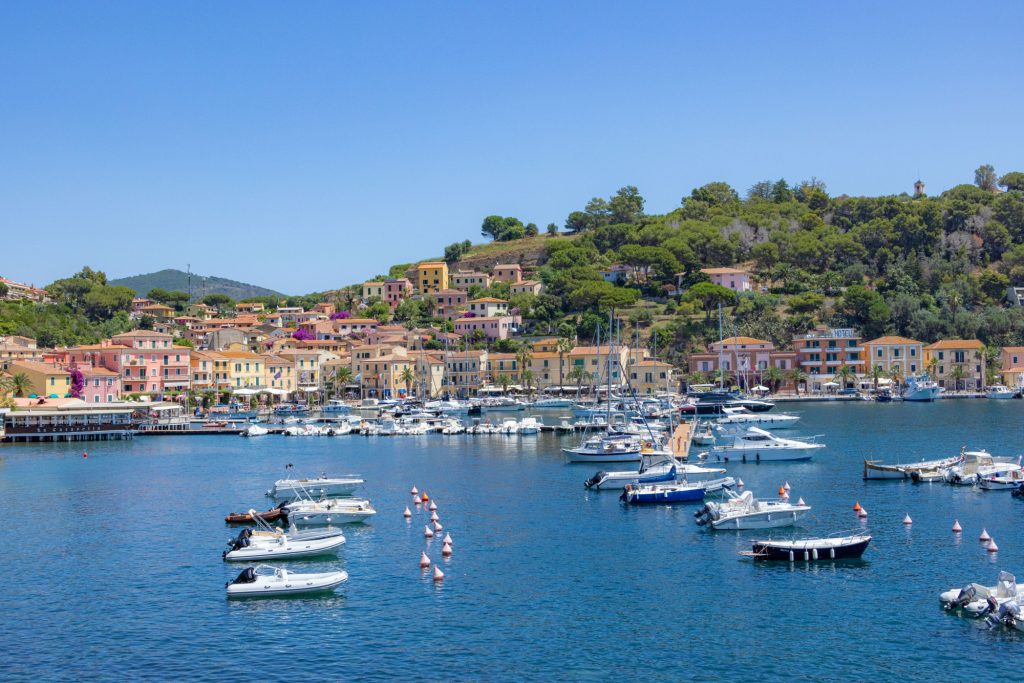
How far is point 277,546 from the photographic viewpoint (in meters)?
32.1

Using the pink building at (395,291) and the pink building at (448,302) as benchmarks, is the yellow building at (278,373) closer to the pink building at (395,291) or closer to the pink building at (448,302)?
the pink building at (448,302)

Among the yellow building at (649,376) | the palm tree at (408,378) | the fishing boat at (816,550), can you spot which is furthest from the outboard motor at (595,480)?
the palm tree at (408,378)

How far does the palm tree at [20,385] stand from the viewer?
267 ft

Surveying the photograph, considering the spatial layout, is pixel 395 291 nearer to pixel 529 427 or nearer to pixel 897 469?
pixel 529 427

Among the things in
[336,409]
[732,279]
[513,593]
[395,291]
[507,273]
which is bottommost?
[513,593]

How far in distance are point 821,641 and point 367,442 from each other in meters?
48.8

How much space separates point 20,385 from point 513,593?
66116 mm

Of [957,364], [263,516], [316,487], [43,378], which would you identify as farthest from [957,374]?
[263,516]

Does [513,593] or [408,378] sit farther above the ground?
[408,378]

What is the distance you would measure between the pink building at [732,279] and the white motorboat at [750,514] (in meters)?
93.1

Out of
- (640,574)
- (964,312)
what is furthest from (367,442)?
(964,312)

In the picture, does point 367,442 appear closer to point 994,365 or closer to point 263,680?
point 263,680

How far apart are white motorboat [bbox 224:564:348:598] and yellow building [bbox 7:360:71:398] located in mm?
62247

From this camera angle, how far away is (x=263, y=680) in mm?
21812
